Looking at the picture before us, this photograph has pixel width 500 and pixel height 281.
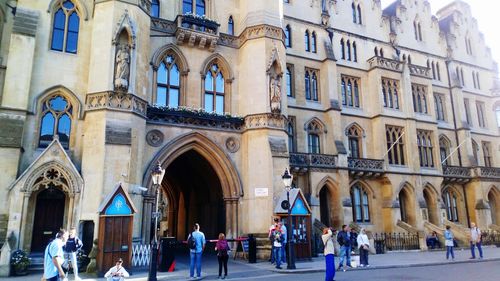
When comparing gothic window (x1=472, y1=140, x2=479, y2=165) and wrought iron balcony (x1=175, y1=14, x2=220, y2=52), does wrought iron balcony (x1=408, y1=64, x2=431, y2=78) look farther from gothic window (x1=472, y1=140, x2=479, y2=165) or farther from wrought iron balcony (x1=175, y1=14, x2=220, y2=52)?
wrought iron balcony (x1=175, y1=14, x2=220, y2=52)

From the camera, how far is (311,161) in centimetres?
2320

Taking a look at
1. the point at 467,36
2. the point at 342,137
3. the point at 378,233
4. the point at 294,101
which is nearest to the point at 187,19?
the point at 294,101

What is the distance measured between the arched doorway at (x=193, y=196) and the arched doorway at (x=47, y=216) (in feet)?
20.7

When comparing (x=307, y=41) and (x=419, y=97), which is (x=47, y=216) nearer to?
(x=307, y=41)

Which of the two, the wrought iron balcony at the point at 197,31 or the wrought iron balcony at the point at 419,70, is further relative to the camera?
the wrought iron balcony at the point at 419,70

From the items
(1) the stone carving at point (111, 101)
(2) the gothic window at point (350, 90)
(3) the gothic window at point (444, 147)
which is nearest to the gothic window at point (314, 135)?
(2) the gothic window at point (350, 90)

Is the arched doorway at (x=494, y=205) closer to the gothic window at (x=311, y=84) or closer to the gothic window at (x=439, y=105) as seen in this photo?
the gothic window at (x=439, y=105)

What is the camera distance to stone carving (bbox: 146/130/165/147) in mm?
16703

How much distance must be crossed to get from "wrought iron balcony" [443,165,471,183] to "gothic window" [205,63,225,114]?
19.6 metres

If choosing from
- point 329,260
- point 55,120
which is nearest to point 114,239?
point 55,120

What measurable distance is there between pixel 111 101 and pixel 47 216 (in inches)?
210

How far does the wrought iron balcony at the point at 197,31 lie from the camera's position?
1834cm

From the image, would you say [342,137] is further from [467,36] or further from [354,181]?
[467,36]

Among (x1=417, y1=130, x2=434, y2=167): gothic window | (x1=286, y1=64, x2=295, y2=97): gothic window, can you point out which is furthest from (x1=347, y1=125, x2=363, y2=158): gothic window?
(x1=417, y1=130, x2=434, y2=167): gothic window
